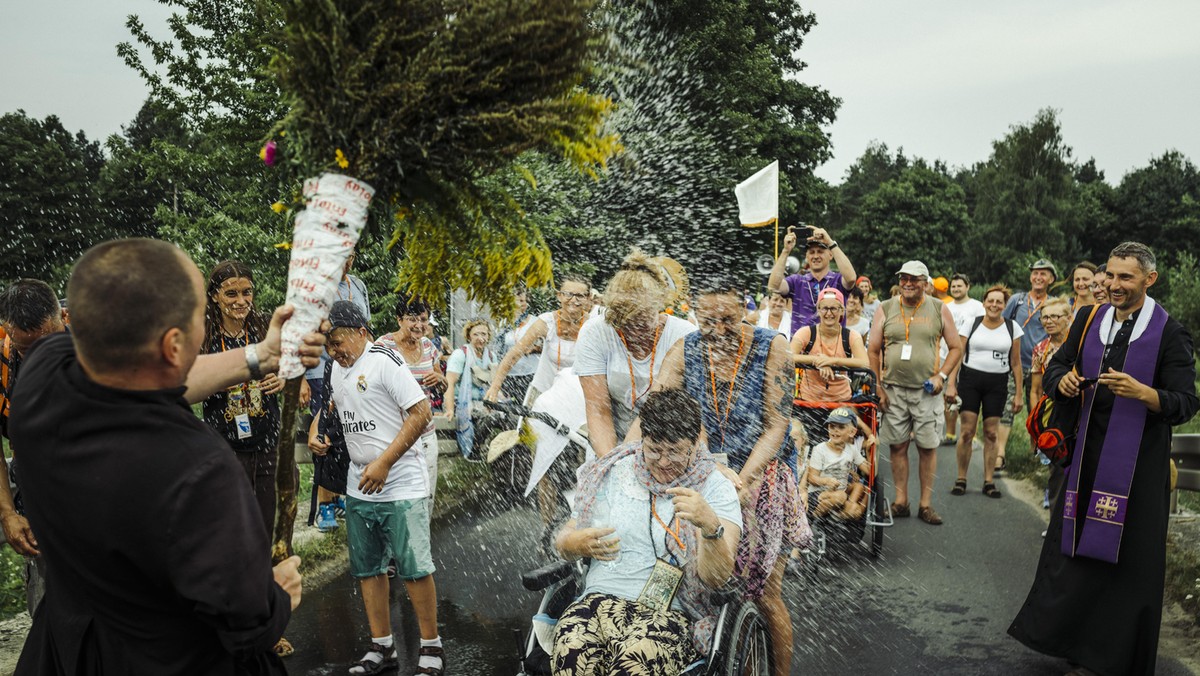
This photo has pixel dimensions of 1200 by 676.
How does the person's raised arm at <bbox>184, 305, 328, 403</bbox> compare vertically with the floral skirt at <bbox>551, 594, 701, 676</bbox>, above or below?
above

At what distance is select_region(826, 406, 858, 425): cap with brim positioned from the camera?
714 centimetres

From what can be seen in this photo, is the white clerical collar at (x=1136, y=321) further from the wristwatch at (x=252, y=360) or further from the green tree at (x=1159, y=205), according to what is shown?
the green tree at (x=1159, y=205)

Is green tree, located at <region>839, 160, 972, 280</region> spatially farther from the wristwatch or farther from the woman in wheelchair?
the wristwatch

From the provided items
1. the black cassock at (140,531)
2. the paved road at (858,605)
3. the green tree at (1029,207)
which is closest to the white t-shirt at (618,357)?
the paved road at (858,605)

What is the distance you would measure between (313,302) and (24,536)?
2984 millimetres

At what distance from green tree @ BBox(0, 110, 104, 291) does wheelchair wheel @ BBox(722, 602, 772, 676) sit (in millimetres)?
55391

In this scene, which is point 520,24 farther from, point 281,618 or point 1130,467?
point 1130,467

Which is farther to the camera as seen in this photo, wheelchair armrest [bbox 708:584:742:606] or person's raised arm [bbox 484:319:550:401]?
person's raised arm [bbox 484:319:550:401]

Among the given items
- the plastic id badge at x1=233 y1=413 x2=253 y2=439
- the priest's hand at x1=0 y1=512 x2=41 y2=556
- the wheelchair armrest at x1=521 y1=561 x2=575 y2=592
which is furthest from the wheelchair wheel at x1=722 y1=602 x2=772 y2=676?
the priest's hand at x1=0 y1=512 x2=41 y2=556

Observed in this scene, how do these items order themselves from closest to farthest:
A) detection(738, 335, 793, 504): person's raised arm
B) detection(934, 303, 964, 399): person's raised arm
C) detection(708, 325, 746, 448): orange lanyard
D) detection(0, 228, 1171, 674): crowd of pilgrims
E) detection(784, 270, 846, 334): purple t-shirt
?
detection(0, 228, 1171, 674): crowd of pilgrims → detection(738, 335, 793, 504): person's raised arm → detection(708, 325, 746, 448): orange lanyard → detection(934, 303, 964, 399): person's raised arm → detection(784, 270, 846, 334): purple t-shirt

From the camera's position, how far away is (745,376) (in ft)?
14.6

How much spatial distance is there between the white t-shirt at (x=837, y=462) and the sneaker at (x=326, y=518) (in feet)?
13.6

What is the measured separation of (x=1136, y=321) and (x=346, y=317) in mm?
4440

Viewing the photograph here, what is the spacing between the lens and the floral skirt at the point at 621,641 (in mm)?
3396
